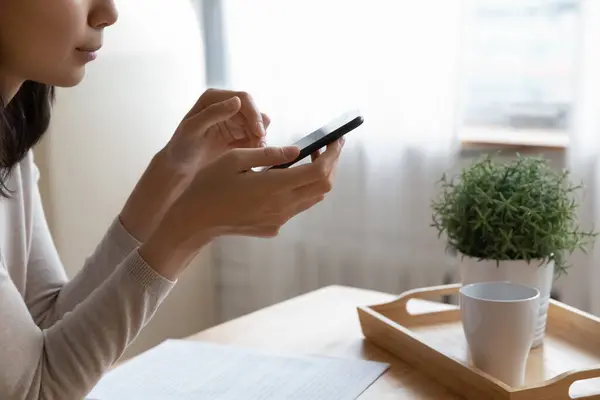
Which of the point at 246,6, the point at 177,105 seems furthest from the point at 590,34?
the point at 177,105

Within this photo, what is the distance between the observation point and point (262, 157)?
739 mm

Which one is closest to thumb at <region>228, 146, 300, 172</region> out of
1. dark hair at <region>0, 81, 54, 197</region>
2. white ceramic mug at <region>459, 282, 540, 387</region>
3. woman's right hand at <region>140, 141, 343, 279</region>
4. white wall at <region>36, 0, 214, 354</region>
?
woman's right hand at <region>140, 141, 343, 279</region>

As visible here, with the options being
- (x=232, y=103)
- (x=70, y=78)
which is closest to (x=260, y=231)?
(x=232, y=103)

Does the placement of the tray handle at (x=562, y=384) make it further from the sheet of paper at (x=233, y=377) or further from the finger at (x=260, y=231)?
the finger at (x=260, y=231)

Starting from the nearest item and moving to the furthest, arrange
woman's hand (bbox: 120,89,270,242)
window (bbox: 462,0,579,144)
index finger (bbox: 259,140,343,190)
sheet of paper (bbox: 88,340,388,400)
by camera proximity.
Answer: index finger (bbox: 259,140,343,190) → sheet of paper (bbox: 88,340,388,400) → woman's hand (bbox: 120,89,270,242) → window (bbox: 462,0,579,144)

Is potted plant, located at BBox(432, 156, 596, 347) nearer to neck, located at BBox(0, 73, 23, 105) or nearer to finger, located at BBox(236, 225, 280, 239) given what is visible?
finger, located at BBox(236, 225, 280, 239)

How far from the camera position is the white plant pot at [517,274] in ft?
2.96

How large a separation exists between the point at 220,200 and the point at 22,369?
248 millimetres

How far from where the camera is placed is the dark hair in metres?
0.97

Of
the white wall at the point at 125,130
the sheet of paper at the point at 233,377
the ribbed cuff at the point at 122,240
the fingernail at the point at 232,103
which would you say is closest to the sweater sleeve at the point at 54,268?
the ribbed cuff at the point at 122,240

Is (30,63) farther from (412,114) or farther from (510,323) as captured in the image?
(412,114)

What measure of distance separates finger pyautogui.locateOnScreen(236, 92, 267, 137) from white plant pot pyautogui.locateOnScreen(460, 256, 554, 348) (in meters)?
0.29

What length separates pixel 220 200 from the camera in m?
0.73

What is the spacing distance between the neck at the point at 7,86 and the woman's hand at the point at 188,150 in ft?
0.61
